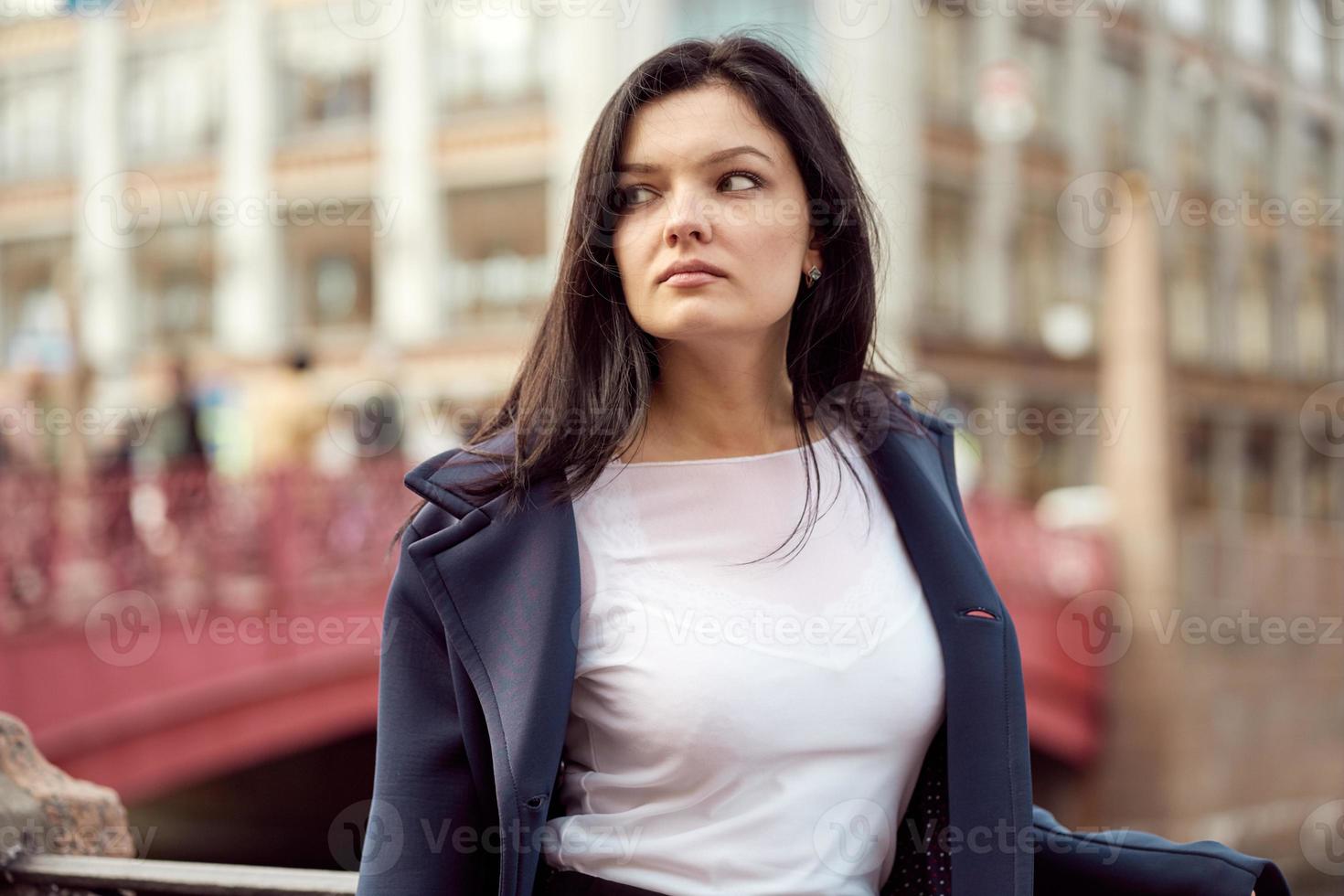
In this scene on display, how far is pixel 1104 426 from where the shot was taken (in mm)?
15133

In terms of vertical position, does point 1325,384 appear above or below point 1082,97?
below

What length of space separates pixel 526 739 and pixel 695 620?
272 mm

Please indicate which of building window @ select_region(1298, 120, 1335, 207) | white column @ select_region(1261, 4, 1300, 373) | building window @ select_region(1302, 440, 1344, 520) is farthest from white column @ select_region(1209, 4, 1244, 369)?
building window @ select_region(1302, 440, 1344, 520)

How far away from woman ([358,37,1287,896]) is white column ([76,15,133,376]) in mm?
23528

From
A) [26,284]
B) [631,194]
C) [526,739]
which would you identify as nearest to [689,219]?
[631,194]

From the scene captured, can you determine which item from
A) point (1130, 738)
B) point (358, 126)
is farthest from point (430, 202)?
point (1130, 738)

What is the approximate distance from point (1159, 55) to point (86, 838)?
2767cm

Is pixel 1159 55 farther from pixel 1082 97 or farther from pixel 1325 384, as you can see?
pixel 1325 384

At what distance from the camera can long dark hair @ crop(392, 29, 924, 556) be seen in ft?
6.77

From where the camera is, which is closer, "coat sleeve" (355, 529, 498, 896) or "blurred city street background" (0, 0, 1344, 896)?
"coat sleeve" (355, 529, 498, 896)

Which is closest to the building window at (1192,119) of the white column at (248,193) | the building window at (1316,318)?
the building window at (1316,318)

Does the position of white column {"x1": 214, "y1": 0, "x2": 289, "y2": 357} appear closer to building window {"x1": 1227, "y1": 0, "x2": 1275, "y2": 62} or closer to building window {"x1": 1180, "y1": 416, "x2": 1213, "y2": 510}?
building window {"x1": 1180, "y1": 416, "x2": 1213, "y2": 510}

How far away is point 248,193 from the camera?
934 inches

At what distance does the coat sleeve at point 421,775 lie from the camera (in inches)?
77.9
